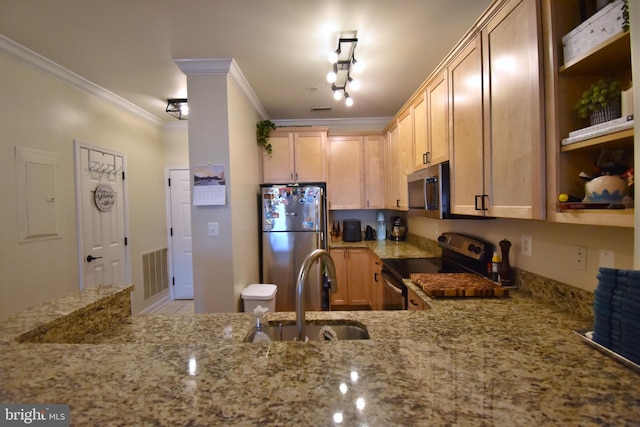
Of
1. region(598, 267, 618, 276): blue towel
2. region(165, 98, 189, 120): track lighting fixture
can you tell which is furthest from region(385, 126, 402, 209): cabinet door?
region(165, 98, 189, 120): track lighting fixture

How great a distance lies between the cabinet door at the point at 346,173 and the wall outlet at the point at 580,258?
2.43 m

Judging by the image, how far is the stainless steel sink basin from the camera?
1099 millimetres

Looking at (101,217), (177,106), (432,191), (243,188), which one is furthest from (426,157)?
(101,217)

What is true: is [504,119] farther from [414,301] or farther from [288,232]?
[288,232]

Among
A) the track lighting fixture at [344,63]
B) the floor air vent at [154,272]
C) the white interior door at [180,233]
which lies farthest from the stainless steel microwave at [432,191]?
the floor air vent at [154,272]

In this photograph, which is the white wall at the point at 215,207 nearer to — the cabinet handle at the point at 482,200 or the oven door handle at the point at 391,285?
the oven door handle at the point at 391,285

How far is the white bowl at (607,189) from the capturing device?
851mm

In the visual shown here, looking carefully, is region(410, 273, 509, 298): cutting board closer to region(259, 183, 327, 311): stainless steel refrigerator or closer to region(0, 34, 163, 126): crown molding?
region(259, 183, 327, 311): stainless steel refrigerator

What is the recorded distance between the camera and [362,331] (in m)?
1.09

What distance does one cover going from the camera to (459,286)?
1.49m

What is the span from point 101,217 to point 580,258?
12.7 feet

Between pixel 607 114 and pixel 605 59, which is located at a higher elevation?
pixel 605 59

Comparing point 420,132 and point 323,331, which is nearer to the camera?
point 323,331

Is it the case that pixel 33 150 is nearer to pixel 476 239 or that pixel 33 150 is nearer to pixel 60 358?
→ pixel 60 358
